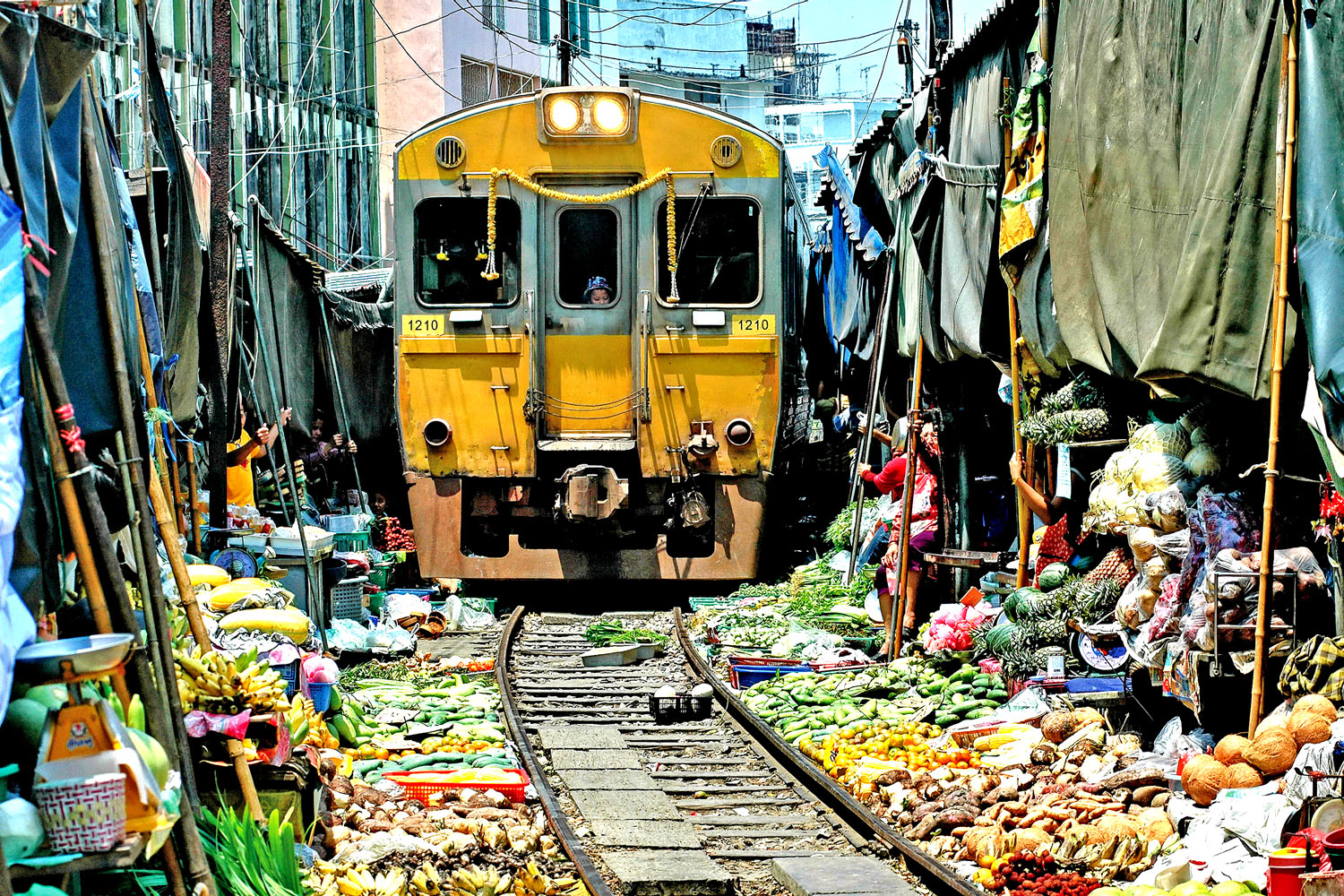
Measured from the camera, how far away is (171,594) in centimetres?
680

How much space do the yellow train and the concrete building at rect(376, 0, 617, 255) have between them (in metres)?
9.00

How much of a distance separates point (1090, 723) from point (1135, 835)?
152 cm

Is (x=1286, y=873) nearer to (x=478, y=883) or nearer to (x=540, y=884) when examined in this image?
(x=540, y=884)

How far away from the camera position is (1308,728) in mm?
5203

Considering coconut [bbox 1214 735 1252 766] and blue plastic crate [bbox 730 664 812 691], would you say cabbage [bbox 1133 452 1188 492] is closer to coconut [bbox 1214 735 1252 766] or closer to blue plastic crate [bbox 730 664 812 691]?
coconut [bbox 1214 735 1252 766]

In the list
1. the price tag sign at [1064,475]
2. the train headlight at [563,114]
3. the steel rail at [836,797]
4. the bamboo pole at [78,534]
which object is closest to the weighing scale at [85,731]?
the bamboo pole at [78,534]

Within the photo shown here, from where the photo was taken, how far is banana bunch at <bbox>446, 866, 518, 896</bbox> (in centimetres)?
514

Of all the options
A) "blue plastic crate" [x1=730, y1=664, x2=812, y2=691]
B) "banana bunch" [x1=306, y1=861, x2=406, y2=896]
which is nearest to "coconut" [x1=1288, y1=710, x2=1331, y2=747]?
"banana bunch" [x1=306, y1=861, x2=406, y2=896]

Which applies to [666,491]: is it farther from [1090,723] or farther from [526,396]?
[1090,723]

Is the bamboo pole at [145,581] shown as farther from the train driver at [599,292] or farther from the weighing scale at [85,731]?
the train driver at [599,292]

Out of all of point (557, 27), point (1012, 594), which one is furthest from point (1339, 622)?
point (557, 27)

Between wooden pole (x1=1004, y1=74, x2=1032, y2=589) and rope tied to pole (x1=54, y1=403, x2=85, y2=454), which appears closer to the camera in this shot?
rope tied to pole (x1=54, y1=403, x2=85, y2=454)

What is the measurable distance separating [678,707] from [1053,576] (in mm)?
2101

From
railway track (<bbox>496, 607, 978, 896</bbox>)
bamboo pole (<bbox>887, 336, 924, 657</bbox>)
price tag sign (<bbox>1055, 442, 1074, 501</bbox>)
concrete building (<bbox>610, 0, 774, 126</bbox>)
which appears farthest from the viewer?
concrete building (<bbox>610, 0, 774, 126</bbox>)
